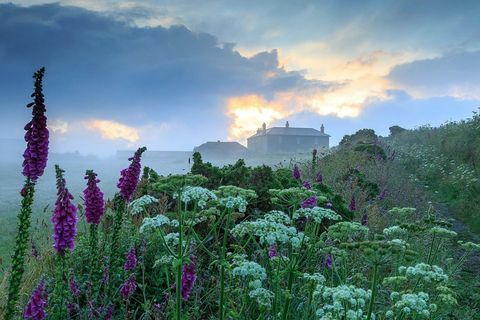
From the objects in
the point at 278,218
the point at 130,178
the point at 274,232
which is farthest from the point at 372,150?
the point at 274,232

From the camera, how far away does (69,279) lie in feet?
20.7

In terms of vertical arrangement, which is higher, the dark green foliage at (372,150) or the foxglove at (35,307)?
the dark green foliage at (372,150)

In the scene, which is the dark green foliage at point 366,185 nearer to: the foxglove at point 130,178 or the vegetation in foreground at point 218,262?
the vegetation in foreground at point 218,262

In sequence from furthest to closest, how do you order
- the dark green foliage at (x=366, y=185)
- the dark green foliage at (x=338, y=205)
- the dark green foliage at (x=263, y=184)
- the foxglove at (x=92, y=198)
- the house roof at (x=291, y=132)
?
the house roof at (x=291, y=132), the dark green foliage at (x=366, y=185), the dark green foliage at (x=338, y=205), the dark green foliage at (x=263, y=184), the foxglove at (x=92, y=198)

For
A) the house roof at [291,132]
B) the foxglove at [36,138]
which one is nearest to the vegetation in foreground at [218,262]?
the foxglove at [36,138]

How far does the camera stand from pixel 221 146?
131m

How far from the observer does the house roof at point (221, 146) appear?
130 meters

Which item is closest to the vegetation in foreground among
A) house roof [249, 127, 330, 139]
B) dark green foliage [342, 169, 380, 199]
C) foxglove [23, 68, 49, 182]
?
foxglove [23, 68, 49, 182]

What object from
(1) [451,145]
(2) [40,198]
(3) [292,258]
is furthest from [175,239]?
(2) [40,198]

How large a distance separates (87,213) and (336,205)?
738 cm

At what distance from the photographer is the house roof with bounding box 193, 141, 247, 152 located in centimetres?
12988

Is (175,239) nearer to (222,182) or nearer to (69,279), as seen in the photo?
(69,279)

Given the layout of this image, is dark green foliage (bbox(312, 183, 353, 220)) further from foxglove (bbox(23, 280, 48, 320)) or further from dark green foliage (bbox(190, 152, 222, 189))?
foxglove (bbox(23, 280, 48, 320))

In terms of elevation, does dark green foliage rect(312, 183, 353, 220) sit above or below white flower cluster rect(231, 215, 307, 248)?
below
